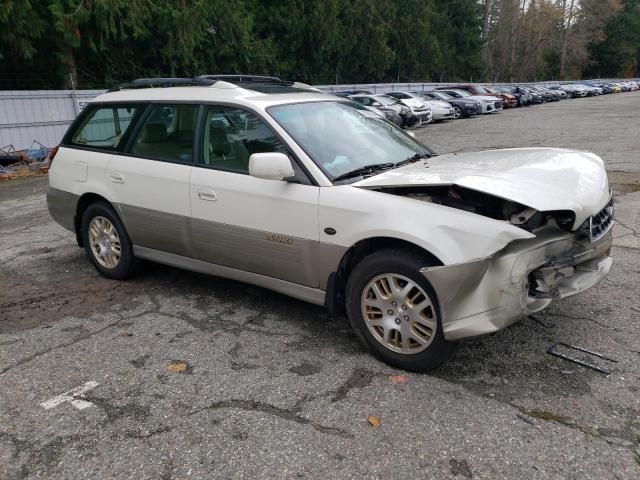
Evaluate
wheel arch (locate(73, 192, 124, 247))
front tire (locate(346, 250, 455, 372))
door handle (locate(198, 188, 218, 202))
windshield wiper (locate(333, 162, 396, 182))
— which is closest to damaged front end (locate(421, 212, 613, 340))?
front tire (locate(346, 250, 455, 372))

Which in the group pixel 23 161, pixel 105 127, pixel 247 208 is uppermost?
pixel 105 127

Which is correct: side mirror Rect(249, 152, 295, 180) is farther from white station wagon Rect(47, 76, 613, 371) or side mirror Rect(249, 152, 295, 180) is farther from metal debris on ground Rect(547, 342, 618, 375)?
metal debris on ground Rect(547, 342, 618, 375)

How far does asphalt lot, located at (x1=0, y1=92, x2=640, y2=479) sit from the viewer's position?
270cm

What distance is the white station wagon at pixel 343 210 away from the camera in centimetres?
317

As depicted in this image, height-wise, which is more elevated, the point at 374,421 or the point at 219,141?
the point at 219,141

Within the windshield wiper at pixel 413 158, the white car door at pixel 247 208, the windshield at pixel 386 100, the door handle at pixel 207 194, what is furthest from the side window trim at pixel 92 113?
the windshield at pixel 386 100

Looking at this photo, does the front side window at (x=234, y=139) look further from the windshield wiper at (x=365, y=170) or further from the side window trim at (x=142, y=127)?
the windshield wiper at (x=365, y=170)

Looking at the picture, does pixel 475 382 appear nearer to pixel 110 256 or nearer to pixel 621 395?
pixel 621 395

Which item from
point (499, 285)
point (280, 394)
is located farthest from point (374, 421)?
point (499, 285)

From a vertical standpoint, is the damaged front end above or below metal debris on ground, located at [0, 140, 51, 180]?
above

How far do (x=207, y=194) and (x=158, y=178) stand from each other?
0.59 meters

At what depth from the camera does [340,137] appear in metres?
4.18

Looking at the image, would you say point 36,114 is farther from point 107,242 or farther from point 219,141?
point 219,141

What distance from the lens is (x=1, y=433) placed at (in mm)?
2980
